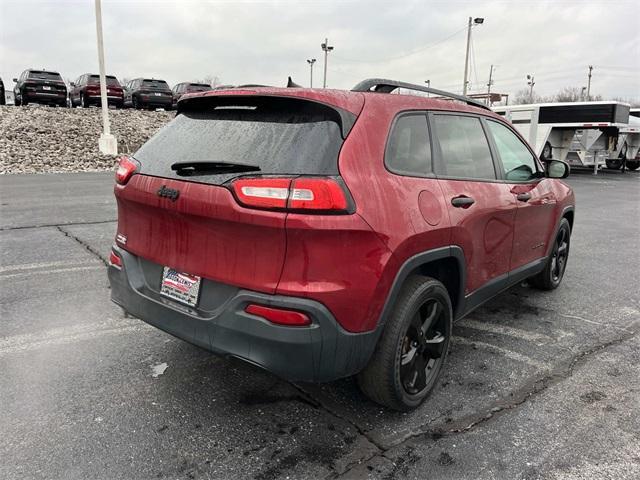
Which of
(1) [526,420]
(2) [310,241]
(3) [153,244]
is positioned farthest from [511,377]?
(3) [153,244]

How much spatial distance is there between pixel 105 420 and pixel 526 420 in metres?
2.27

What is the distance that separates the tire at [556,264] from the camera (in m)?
4.95

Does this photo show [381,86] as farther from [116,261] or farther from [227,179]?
[116,261]

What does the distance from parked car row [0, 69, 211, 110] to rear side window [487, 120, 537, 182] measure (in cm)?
2010

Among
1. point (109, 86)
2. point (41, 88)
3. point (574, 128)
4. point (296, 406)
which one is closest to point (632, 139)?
point (574, 128)

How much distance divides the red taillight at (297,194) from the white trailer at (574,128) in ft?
55.4

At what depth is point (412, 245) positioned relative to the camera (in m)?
2.59

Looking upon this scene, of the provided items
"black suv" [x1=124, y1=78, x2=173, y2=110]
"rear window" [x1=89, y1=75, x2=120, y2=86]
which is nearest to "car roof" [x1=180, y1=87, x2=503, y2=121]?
"black suv" [x1=124, y1=78, x2=173, y2=110]

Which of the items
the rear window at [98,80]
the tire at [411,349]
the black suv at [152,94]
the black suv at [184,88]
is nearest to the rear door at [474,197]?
the tire at [411,349]

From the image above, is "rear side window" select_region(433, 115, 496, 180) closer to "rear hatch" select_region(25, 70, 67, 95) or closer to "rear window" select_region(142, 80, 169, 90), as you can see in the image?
"rear hatch" select_region(25, 70, 67, 95)

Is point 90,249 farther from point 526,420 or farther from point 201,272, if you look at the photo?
point 526,420

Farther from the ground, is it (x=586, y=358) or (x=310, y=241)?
(x=310, y=241)

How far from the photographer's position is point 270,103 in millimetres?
2607

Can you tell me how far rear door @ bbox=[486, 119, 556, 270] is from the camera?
385cm
